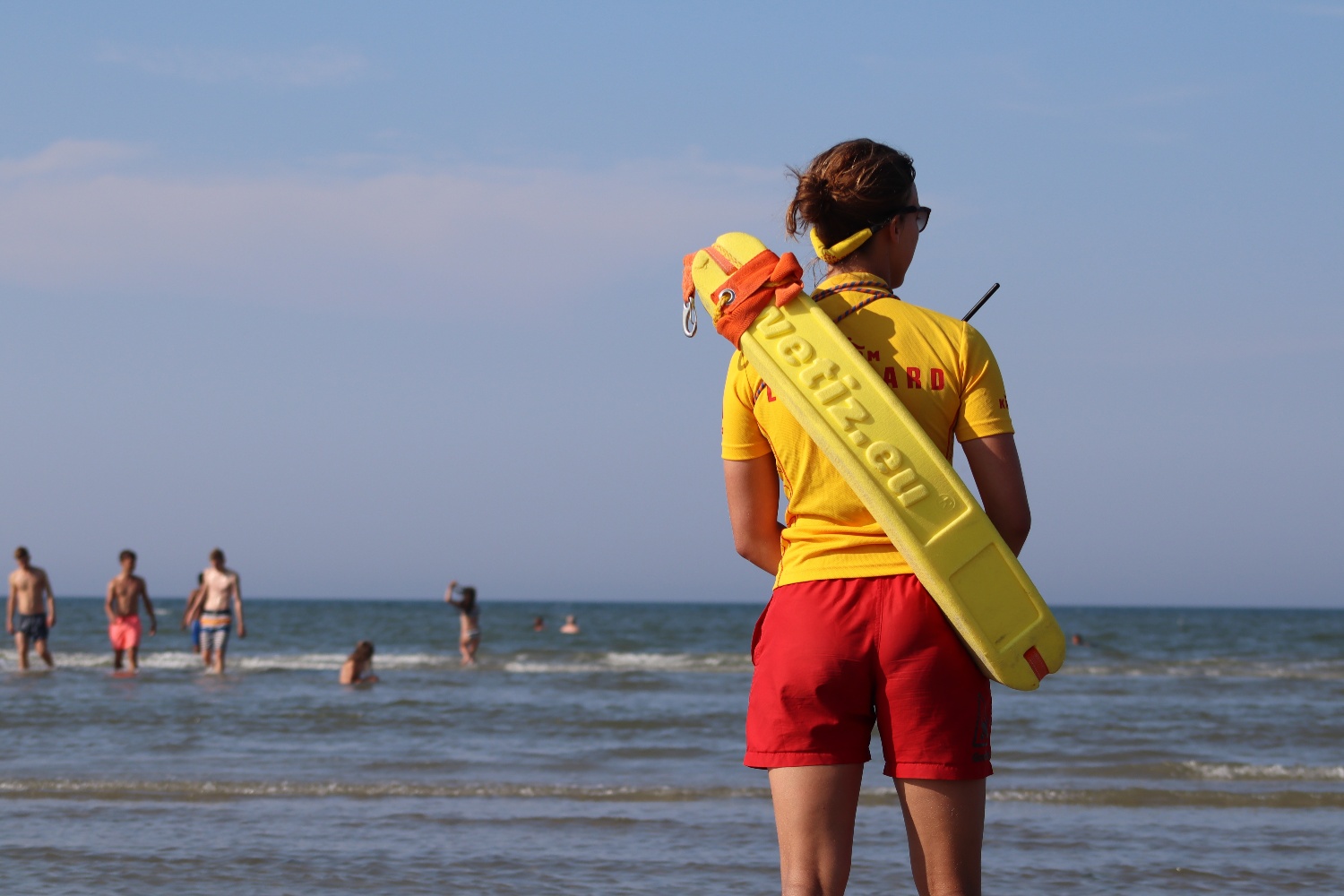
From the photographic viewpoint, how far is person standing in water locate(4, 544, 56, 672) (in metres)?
15.9

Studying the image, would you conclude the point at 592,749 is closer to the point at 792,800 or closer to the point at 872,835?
→ the point at 872,835

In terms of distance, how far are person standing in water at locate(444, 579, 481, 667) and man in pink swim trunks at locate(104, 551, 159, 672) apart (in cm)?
472

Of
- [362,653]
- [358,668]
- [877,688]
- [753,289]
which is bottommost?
[358,668]

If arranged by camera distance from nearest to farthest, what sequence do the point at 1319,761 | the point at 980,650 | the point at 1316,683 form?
the point at 980,650, the point at 1319,761, the point at 1316,683

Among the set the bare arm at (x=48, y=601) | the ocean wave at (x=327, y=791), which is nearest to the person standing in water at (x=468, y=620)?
the bare arm at (x=48, y=601)

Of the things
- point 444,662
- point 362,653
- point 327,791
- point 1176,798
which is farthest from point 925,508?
point 444,662

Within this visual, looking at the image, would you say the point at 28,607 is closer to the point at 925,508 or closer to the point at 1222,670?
the point at 925,508

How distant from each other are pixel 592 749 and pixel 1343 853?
5079 millimetres

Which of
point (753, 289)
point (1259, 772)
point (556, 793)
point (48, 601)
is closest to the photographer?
point (753, 289)

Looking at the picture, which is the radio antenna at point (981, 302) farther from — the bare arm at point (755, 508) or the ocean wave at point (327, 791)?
the ocean wave at point (327, 791)

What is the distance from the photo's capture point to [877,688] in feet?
7.24

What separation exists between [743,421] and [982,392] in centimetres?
42

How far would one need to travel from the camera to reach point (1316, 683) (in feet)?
61.5

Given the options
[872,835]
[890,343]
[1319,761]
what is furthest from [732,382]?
[1319,761]
